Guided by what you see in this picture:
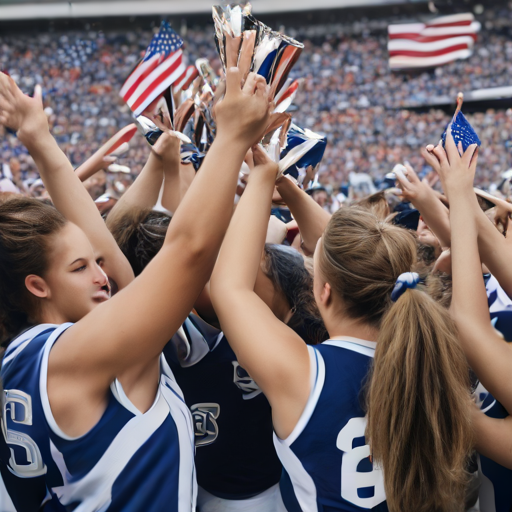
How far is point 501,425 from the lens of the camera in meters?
1.42

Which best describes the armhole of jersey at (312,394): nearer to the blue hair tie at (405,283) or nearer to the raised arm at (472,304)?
A: the blue hair tie at (405,283)

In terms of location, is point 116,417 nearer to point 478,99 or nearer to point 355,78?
point 478,99

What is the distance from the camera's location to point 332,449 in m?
1.31

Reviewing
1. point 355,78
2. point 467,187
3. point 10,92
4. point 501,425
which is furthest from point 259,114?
point 355,78

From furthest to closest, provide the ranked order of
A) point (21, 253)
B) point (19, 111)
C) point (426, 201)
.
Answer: point (426, 201)
point (19, 111)
point (21, 253)

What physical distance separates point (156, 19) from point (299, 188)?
24.6 metres

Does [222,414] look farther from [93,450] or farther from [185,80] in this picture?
[185,80]

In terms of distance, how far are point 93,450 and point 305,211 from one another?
4.15 ft

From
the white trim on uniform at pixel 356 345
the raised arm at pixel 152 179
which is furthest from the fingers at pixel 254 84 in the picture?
the raised arm at pixel 152 179

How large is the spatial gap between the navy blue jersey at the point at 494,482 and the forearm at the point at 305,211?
874 mm

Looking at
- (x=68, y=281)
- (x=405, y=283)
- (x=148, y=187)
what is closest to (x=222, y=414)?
(x=68, y=281)

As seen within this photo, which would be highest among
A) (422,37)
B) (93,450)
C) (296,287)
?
(422,37)

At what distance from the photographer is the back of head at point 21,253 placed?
1.41 metres

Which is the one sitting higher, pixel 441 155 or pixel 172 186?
pixel 441 155
